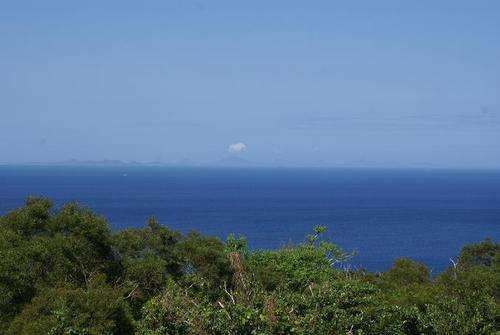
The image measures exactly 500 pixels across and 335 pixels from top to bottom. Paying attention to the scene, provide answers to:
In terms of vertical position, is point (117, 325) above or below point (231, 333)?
below

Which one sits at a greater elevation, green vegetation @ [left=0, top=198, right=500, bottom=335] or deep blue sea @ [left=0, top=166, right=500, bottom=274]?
green vegetation @ [left=0, top=198, right=500, bottom=335]

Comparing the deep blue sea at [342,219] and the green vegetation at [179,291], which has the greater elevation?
the green vegetation at [179,291]

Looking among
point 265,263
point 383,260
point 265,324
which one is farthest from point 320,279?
point 383,260

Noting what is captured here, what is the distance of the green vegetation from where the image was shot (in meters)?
14.0

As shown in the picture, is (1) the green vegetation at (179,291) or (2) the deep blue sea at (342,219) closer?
(1) the green vegetation at (179,291)

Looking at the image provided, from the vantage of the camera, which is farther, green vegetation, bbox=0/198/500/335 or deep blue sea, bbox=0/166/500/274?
deep blue sea, bbox=0/166/500/274

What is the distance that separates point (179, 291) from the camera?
15719mm

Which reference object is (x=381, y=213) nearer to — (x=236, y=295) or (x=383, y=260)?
(x=383, y=260)

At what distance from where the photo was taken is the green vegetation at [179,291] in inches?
550

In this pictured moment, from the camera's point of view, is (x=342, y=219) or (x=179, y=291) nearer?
(x=179, y=291)

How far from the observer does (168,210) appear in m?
131

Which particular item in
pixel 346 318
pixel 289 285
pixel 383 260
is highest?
pixel 346 318

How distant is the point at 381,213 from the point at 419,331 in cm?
12097

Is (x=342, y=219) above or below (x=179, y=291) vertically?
below
